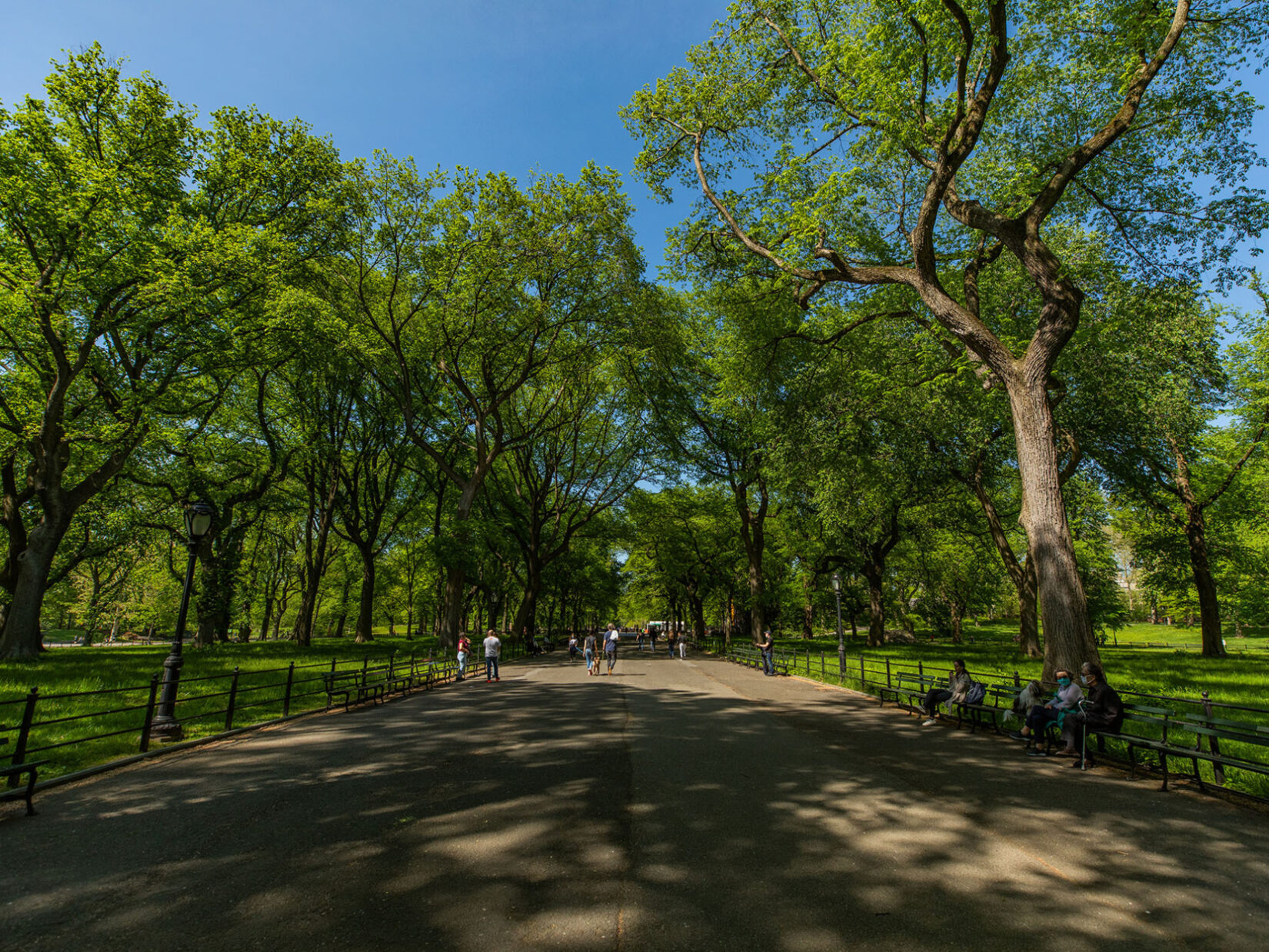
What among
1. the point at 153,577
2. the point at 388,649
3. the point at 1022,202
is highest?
the point at 1022,202

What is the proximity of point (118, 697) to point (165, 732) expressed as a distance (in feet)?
13.5

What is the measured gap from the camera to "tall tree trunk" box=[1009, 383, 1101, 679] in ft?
29.6

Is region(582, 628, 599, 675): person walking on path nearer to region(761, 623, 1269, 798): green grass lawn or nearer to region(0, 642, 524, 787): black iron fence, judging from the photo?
region(0, 642, 524, 787): black iron fence

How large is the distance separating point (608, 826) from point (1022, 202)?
16971 millimetres

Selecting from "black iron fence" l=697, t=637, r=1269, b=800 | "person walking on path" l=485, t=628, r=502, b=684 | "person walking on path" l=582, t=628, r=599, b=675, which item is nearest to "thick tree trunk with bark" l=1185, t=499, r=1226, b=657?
"black iron fence" l=697, t=637, r=1269, b=800

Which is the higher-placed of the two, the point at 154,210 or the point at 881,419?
the point at 154,210

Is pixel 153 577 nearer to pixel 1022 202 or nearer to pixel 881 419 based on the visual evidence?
pixel 881 419

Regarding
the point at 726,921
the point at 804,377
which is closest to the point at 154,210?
the point at 804,377

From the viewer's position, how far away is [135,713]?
34.7 ft

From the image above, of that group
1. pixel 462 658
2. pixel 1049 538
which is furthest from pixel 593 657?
pixel 1049 538

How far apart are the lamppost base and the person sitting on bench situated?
1268 cm

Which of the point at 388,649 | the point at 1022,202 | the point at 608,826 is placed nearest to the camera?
the point at 608,826

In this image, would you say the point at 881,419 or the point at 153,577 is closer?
the point at 881,419

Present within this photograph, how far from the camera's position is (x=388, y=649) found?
2673cm
